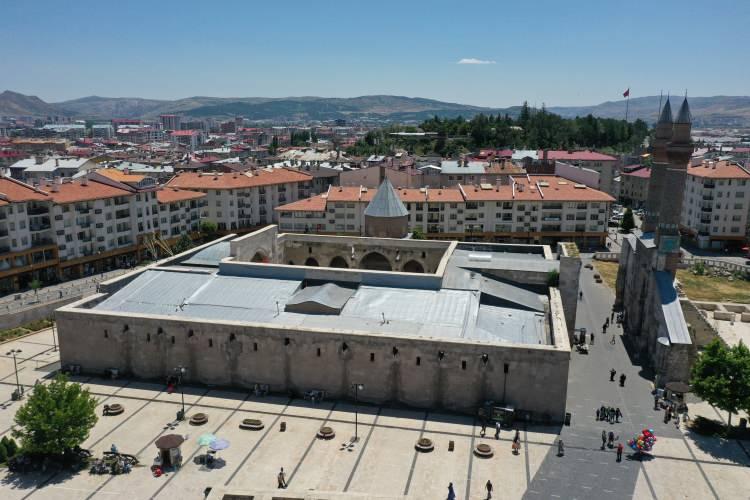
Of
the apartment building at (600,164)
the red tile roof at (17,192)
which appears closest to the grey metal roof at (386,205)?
the red tile roof at (17,192)

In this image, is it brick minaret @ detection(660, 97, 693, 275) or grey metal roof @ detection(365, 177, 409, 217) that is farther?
grey metal roof @ detection(365, 177, 409, 217)

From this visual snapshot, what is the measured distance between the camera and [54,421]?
111 feet

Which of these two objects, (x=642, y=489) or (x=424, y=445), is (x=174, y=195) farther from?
(x=642, y=489)

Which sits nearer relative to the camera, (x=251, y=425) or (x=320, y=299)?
(x=251, y=425)

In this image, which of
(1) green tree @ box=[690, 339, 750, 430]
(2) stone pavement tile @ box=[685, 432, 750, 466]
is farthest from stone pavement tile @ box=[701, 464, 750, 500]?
(1) green tree @ box=[690, 339, 750, 430]

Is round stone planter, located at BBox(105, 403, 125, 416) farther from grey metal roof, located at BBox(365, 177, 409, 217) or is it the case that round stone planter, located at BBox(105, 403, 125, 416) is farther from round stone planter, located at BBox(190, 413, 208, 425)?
grey metal roof, located at BBox(365, 177, 409, 217)

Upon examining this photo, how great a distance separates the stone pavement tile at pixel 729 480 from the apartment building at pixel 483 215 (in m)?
65.6

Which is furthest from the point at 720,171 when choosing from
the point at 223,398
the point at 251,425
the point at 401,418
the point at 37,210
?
the point at 37,210

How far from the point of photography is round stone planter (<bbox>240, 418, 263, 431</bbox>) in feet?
129

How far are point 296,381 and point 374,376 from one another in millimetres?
5773

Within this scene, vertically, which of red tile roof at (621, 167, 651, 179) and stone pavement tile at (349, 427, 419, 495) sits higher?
red tile roof at (621, 167, 651, 179)

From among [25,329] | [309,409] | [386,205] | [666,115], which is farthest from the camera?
[386,205]

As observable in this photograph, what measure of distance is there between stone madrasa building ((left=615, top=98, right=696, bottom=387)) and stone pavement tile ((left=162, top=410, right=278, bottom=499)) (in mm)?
30211

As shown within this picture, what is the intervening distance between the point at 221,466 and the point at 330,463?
633cm
